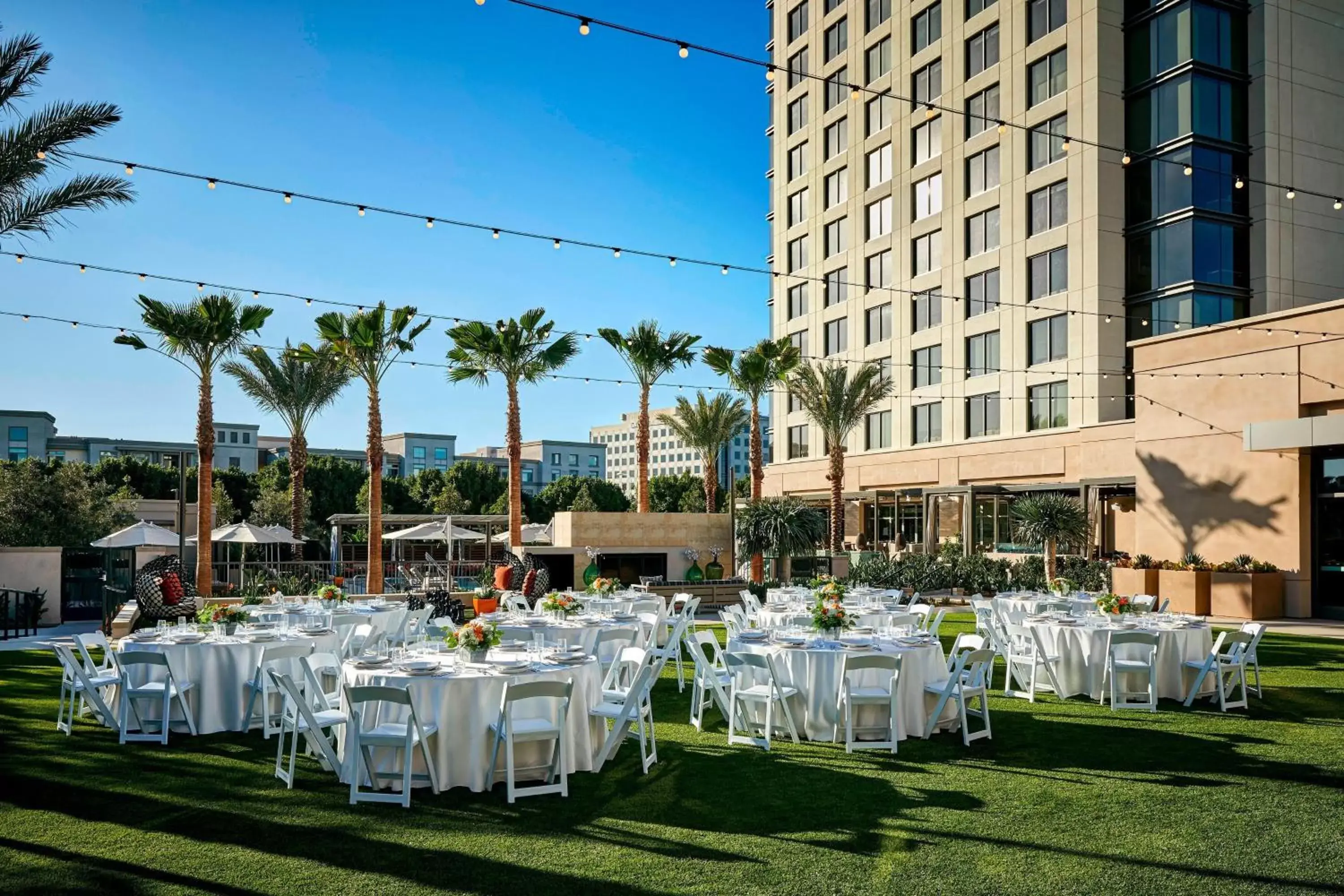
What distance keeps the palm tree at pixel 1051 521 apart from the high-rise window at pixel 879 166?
20.5m

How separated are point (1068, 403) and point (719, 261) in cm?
2118

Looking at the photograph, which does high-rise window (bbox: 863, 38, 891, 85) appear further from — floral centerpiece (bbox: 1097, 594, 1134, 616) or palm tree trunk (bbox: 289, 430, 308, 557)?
floral centerpiece (bbox: 1097, 594, 1134, 616)

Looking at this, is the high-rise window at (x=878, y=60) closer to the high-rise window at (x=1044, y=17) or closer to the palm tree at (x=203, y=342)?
the high-rise window at (x=1044, y=17)

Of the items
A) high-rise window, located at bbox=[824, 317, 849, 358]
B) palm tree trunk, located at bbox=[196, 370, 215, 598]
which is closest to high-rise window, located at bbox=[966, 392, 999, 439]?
high-rise window, located at bbox=[824, 317, 849, 358]

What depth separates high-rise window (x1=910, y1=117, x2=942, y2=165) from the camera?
128 ft

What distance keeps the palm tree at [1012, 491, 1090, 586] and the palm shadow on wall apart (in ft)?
6.46

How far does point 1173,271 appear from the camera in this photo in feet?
104

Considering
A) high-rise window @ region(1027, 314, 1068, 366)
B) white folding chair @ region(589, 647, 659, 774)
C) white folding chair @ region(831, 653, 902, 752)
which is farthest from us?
high-rise window @ region(1027, 314, 1068, 366)

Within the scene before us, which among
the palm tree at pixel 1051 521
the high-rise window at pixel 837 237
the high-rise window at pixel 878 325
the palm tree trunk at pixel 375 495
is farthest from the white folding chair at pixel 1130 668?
the high-rise window at pixel 837 237

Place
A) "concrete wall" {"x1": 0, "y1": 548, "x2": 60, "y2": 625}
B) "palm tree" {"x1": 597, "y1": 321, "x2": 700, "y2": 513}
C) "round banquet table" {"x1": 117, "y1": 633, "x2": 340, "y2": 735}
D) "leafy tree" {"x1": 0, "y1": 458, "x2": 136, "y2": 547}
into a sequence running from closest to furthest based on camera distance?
"round banquet table" {"x1": 117, "y1": 633, "x2": 340, "y2": 735} → "concrete wall" {"x1": 0, "y1": 548, "x2": 60, "y2": 625} → "leafy tree" {"x1": 0, "y1": 458, "x2": 136, "y2": 547} → "palm tree" {"x1": 597, "y1": 321, "x2": 700, "y2": 513}

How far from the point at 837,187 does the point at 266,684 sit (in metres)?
40.1

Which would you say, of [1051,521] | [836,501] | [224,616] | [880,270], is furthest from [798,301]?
[224,616]

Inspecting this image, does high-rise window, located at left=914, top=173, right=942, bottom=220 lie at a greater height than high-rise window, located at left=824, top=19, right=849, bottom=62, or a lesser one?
lesser

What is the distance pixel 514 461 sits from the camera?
1038 inches
